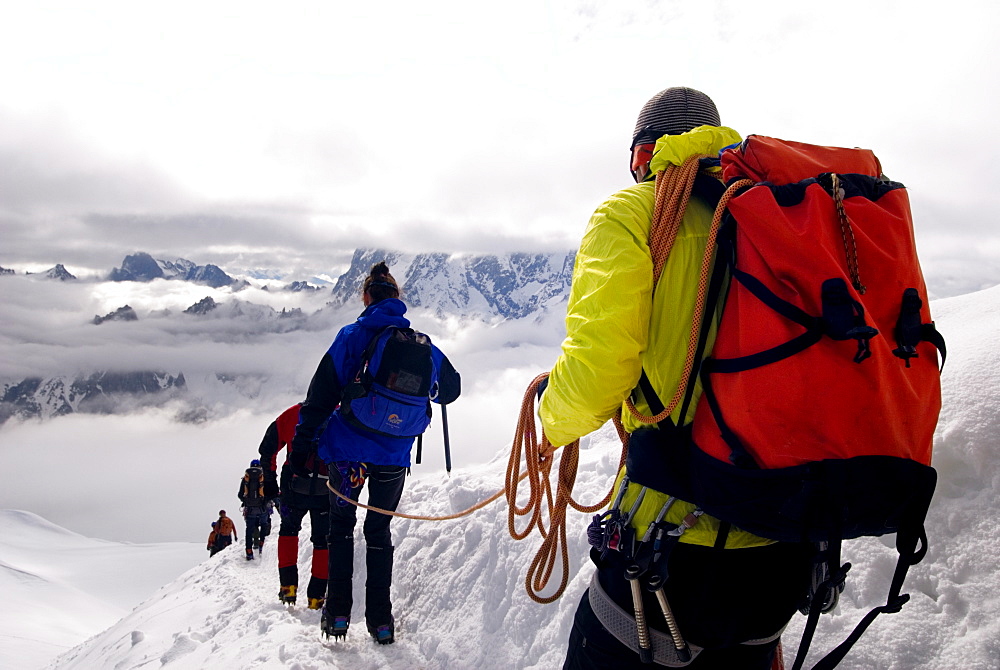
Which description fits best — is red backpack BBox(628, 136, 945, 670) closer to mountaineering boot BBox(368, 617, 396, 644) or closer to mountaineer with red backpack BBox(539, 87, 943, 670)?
mountaineer with red backpack BBox(539, 87, 943, 670)

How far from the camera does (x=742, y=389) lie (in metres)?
1.72

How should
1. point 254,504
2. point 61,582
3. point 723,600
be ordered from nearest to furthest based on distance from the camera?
point 723,600, point 254,504, point 61,582

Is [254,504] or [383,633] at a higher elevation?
[383,633]

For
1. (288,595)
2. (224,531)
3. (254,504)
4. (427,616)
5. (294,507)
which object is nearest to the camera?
(427,616)

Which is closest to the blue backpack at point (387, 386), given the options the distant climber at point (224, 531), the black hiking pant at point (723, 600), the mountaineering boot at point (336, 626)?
the mountaineering boot at point (336, 626)

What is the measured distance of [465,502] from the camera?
7027 millimetres

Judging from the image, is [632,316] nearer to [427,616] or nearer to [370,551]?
[370,551]

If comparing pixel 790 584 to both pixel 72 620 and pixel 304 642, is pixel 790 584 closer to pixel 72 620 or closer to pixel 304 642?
pixel 304 642

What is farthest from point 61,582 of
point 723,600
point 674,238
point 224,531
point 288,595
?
point 674,238

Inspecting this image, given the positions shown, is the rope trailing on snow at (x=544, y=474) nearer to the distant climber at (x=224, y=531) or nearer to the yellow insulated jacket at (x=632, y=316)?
the yellow insulated jacket at (x=632, y=316)

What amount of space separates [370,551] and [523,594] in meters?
1.30

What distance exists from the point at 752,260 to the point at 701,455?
0.61 metres

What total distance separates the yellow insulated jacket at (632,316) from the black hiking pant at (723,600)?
0.08m

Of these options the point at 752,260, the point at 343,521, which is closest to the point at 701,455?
the point at 752,260
